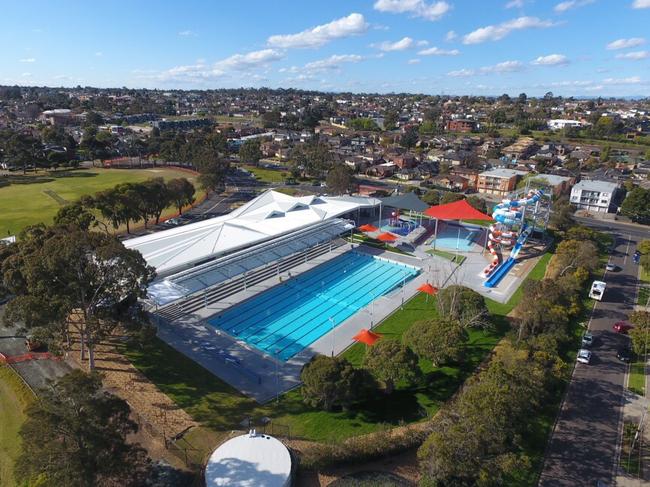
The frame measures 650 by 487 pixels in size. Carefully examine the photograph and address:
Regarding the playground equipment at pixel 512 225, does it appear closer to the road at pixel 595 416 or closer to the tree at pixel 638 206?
the road at pixel 595 416

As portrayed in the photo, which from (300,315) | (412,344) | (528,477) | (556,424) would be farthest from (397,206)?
(528,477)

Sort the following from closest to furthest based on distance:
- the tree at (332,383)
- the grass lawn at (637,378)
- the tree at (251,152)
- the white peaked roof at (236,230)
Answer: the tree at (332,383) → the grass lawn at (637,378) → the white peaked roof at (236,230) → the tree at (251,152)

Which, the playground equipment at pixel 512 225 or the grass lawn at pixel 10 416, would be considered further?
the playground equipment at pixel 512 225

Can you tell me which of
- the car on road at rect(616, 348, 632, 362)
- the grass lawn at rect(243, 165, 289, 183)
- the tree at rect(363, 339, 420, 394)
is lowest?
the car on road at rect(616, 348, 632, 362)

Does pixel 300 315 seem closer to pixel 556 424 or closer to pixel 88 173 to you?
pixel 556 424

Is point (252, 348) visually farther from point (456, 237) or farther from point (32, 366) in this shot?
point (456, 237)

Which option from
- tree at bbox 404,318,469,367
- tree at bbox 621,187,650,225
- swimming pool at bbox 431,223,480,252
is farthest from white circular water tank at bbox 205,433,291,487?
tree at bbox 621,187,650,225

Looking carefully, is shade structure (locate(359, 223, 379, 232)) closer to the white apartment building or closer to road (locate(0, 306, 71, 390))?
road (locate(0, 306, 71, 390))

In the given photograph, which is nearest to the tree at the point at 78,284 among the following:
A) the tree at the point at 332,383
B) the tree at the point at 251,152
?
the tree at the point at 332,383
